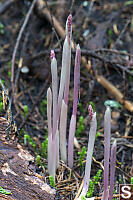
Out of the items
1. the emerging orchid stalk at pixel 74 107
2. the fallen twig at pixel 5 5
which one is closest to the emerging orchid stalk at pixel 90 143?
the emerging orchid stalk at pixel 74 107

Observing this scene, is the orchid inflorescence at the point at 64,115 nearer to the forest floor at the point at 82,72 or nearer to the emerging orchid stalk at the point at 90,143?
the emerging orchid stalk at the point at 90,143

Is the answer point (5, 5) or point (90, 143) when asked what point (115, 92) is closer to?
point (90, 143)

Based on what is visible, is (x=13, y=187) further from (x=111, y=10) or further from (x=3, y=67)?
(x=111, y=10)

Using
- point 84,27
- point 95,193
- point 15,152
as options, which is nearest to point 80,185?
point 95,193

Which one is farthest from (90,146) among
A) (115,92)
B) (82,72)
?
(82,72)

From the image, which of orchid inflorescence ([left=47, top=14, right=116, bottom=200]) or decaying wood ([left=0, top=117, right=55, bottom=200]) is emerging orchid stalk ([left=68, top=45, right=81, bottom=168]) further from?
decaying wood ([left=0, top=117, right=55, bottom=200])

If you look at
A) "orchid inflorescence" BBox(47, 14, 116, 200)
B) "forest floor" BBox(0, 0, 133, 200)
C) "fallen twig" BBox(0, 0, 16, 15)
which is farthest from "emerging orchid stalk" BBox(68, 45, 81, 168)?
"fallen twig" BBox(0, 0, 16, 15)
